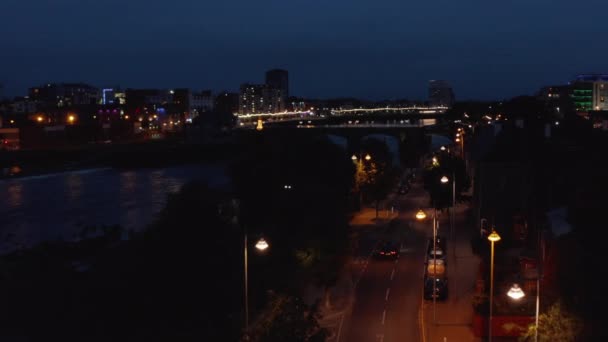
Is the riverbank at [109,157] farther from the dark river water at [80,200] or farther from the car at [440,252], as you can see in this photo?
the car at [440,252]

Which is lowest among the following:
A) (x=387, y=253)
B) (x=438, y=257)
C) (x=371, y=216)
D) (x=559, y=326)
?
(x=371, y=216)

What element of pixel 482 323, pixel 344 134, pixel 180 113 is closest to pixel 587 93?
pixel 344 134

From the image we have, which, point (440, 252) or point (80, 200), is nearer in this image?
point (440, 252)

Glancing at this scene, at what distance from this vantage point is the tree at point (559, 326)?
676 centimetres

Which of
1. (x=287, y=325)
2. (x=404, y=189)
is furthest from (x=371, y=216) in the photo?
(x=287, y=325)

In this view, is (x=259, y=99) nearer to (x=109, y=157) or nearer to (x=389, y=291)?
(x=109, y=157)

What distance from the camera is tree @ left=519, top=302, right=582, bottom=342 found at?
6758 mm

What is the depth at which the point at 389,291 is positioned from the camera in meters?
11.9

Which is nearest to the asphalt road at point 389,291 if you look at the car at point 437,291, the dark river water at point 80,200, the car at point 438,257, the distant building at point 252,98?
the car at point 437,291

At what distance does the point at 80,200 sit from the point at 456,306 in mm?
A: 24584

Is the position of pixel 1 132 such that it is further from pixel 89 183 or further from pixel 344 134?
pixel 344 134

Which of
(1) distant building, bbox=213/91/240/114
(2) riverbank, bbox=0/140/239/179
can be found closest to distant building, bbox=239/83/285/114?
(1) distant building, bbox=213/91/240/114

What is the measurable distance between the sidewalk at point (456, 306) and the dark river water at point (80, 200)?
9.13 metres

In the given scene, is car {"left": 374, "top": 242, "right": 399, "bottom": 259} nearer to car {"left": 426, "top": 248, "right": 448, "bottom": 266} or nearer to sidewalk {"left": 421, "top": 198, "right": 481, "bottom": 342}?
car {"left": 426, "top": 248, "right": 448, "bottom": 266}
